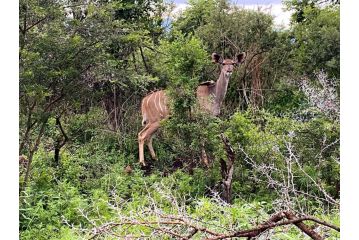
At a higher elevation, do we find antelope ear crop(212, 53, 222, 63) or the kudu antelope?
antelope ear crop(212, 53, 222, 63)

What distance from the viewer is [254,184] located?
324 centimetres

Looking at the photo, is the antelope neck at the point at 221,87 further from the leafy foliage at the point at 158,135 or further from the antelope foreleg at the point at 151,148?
the antelope foreleg at the point at 151,148

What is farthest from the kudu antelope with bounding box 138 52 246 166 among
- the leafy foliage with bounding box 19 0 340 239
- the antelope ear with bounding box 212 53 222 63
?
the leafy foliage with bounding box 19 0 340 239

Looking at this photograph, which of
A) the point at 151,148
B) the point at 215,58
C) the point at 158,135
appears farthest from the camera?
the point at 158,135

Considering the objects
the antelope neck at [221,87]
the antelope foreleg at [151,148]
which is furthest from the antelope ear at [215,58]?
the antelope foreleg at [151,148]

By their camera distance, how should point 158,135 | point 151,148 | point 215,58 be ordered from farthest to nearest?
point 158,135 → point 151,148 → point 215,58

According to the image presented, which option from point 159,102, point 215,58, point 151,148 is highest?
point 215,58

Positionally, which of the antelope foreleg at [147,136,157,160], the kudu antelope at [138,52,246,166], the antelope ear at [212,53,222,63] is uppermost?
the antelope ear at [212,53,222,63]

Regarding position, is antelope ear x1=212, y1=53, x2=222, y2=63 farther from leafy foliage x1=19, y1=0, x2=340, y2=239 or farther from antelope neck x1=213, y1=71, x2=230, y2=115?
leafy foliage x1=19, y1=0, x2=340, y2=239

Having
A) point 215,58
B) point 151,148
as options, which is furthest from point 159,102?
point 215,58

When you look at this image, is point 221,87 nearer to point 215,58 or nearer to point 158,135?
point 215,58

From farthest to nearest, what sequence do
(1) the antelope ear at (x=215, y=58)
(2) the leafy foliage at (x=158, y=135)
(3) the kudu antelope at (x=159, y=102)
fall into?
(3) the kudu antelope at (x=159, y=102), (1) the antelope ear at (x=215, y=58), (2) the leafy foliage at (x=158, y=135)

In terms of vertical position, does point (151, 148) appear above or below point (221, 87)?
below
